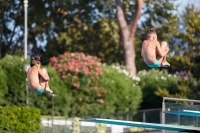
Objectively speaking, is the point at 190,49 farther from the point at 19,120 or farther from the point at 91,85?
the point at 19,120

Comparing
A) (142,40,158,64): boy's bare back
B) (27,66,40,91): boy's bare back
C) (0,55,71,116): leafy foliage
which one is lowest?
(27,66,40,91): boy's bare back

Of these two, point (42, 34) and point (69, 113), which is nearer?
point (69, 113)

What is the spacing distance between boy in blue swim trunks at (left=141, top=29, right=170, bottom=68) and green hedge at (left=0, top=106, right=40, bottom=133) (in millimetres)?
11040

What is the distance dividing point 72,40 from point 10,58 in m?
18.8

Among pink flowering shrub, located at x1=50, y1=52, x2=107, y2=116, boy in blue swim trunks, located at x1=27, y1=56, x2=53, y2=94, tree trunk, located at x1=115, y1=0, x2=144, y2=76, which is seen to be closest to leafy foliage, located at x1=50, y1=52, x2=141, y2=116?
pink flowering shrub, located at x1=50, y1=52, x2=107, y2=116

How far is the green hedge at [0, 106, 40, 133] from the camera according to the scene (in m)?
22.7

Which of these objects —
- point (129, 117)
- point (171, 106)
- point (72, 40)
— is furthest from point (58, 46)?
point (171, 106)

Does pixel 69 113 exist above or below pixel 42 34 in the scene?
below

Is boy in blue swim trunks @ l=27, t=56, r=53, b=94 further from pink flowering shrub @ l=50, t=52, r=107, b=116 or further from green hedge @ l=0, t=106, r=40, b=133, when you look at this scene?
pink flowering shrub @ l=50, t=52, r=107, b=116

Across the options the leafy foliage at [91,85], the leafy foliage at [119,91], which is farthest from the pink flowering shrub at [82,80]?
the leafy foliage at [119,91]

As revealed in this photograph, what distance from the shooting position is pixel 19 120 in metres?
23.0

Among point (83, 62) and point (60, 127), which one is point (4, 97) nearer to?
point (83, 62)

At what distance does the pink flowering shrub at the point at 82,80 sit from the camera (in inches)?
1275

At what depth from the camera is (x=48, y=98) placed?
31469 mm
